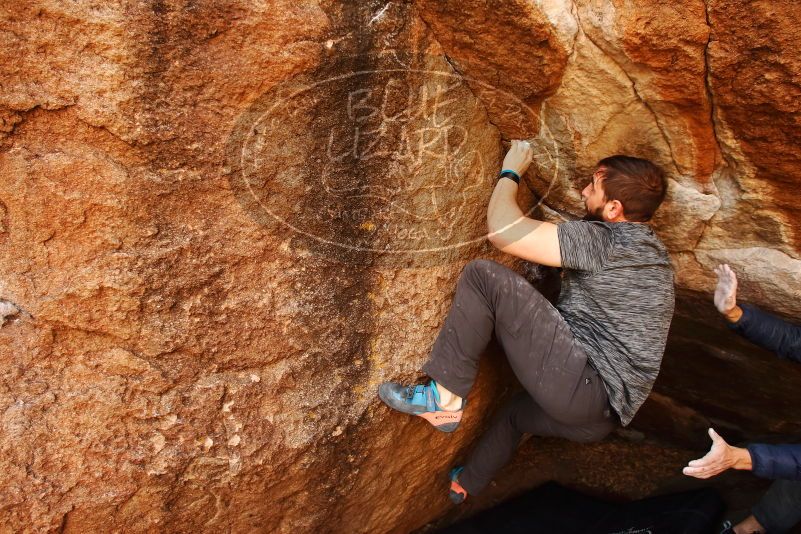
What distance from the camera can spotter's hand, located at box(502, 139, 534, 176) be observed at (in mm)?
1976

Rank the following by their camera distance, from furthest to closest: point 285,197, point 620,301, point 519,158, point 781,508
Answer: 1. point 781,508
2. point 519,158
3. point 620,301
4. point 285,197

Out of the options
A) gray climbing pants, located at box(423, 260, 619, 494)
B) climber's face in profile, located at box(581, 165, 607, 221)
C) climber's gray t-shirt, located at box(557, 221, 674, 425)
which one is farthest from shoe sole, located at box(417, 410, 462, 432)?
climber's face in profile, located at box(581, 165, 607, 221)

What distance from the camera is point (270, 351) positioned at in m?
1.86

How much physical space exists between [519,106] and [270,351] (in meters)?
1.09

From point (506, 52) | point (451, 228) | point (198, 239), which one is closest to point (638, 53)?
point (506, 52)

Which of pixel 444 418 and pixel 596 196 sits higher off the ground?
pixel 596 196

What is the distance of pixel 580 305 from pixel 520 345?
24cm

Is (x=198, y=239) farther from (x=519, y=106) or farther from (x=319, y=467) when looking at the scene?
(x=519, y=106)


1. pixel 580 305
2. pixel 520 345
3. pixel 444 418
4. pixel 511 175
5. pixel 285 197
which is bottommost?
pixel 444 418

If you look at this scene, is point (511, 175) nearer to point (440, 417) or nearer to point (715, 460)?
point (440, 417)

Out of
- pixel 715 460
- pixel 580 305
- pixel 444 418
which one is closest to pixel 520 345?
pixel 580 305

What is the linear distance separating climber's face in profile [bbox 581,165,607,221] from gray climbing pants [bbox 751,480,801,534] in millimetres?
1417

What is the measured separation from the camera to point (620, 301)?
186 cm

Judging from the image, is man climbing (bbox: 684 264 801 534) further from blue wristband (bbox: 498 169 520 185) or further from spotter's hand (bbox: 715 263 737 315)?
blue wristband (bbox: 498 169 520 185)
